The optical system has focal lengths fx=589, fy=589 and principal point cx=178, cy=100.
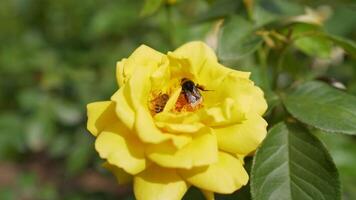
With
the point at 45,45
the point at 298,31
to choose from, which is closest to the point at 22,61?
the point at 45,45

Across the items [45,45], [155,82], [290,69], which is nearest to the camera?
[155,82]

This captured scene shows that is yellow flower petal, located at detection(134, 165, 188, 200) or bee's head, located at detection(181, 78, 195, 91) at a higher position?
bee's head, located at detection(181, 78, 195, 91)

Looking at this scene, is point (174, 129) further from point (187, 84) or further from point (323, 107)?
point (323, 107)

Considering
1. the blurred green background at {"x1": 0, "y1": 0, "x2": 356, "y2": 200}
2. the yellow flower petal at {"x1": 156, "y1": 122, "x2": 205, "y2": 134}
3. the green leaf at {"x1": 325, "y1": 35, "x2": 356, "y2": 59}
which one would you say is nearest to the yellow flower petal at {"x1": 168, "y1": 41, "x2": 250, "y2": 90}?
the yellow flower petal at {"x1": 156, "y1": 122, "x2": 205, "y2": 134}

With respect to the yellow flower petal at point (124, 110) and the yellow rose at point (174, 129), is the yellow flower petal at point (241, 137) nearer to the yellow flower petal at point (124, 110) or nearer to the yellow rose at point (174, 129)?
the yellow rose at point (174, 129)

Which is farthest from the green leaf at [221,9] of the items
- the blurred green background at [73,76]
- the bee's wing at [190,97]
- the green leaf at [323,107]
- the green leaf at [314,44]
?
the blurred green background at [73,76]

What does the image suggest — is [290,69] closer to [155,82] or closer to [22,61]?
[155,82]

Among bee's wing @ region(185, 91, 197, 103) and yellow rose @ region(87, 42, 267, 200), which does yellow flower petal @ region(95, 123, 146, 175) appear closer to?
yellow rose @ region(87, 42, 267, 200)
